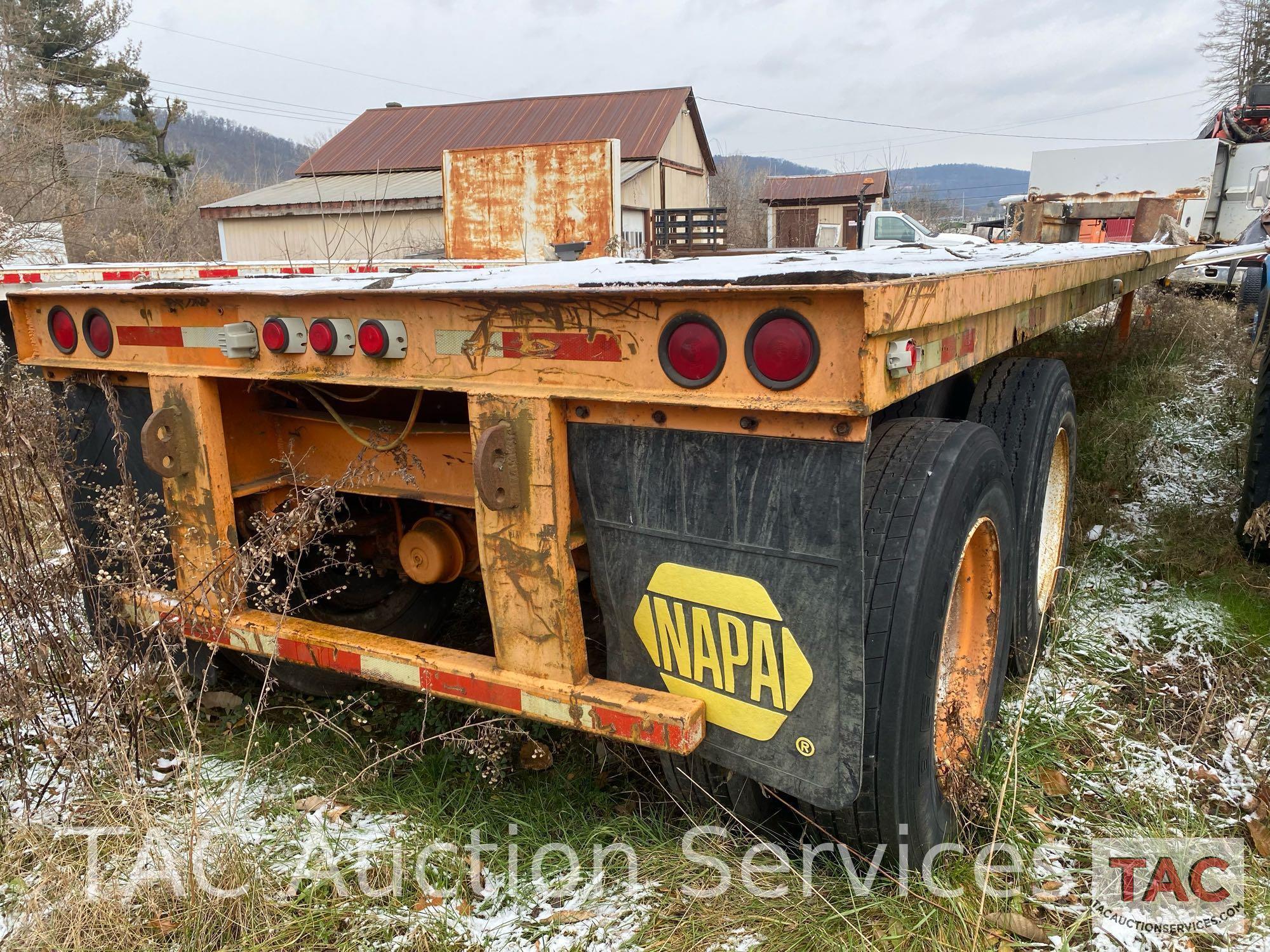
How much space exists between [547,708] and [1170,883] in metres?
1.60

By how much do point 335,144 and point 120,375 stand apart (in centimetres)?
2650

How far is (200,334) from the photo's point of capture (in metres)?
2.40

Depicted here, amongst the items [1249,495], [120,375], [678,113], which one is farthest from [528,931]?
[678,113]

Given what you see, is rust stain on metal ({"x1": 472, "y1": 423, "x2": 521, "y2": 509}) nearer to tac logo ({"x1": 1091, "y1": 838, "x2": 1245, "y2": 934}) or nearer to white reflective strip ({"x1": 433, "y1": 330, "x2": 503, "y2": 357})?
white reflective strip ({"x1": 433, "y1": 330, "x2": 503, "y2": 357})

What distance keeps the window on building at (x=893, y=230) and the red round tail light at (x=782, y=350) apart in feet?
43.9

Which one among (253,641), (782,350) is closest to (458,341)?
(782,350)

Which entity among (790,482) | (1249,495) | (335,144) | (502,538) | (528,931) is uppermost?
(335,144)

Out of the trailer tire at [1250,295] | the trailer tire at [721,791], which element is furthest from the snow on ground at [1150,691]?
the trailer tire at [1250,295]

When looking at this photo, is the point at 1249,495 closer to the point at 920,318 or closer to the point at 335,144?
the point at 920,318

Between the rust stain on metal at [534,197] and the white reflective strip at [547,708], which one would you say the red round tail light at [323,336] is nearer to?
the white reflective strip at [547,708]

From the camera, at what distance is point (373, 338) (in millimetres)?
2125

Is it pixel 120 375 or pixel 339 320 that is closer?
pixel 339 320

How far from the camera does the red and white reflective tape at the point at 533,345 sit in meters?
1.85

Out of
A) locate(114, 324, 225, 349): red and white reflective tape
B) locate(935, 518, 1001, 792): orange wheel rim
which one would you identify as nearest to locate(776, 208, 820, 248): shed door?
locate(935, 518, 1001, 792): orange wheel rim
